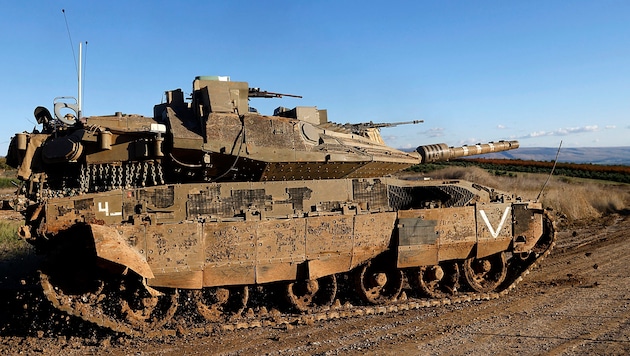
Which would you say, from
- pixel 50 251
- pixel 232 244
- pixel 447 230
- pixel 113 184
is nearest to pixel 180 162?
pixel 113 184

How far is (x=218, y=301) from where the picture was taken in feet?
31.1

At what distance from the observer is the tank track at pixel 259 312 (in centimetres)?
791

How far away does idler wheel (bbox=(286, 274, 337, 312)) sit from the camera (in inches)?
389

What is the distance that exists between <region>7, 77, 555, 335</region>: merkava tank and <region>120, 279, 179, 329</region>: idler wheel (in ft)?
0.08

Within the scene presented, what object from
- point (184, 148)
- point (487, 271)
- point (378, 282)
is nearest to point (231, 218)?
point (184, 148)

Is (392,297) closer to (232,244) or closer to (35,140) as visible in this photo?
(232,244)

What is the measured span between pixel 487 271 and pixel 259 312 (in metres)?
5.51

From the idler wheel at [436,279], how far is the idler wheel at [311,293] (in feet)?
6.26

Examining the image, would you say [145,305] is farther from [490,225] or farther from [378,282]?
[490,225]

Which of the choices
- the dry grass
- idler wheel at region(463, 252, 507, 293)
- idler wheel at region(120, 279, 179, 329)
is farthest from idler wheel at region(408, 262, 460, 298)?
the dry grass

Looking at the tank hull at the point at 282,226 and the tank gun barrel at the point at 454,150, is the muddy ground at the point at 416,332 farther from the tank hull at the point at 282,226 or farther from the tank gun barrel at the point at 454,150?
the tank gun barrel at the point at 454,150

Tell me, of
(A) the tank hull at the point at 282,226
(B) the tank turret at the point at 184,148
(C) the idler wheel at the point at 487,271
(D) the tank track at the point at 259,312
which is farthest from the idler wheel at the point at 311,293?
(C) the idler wheel at the point at 487,271

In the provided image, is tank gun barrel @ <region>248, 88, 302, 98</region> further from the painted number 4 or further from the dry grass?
the dry grass

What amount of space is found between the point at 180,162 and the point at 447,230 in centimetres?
551
